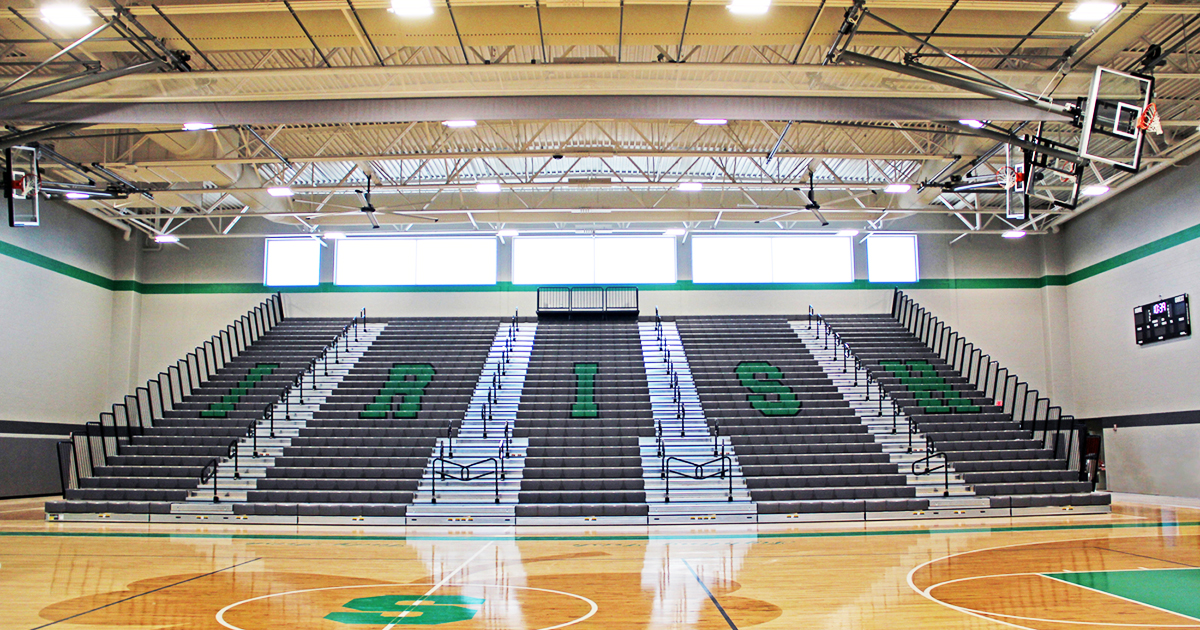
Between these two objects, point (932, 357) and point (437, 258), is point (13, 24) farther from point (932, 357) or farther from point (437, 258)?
point (932, 357)

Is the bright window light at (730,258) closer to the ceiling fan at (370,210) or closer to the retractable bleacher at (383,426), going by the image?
the retractable bleacher at (383,426)

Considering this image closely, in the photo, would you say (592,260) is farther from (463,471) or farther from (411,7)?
(411,7)

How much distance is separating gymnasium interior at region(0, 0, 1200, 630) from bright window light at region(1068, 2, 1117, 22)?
1.9 inches

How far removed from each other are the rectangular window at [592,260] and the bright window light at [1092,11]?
15893 millimetres

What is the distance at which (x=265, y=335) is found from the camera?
2431 centimetres

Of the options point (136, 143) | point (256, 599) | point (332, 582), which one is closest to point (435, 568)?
point (332, 582)

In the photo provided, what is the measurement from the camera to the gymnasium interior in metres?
8.02

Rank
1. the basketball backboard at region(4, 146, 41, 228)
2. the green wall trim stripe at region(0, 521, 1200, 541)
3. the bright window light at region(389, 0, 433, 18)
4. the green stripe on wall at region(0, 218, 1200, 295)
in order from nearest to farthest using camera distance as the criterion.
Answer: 1. the bright window light at region(389, 0, 433, 18)
2. the green wall trim stripe at region(0, 521, 1200, 541)
3. the basketball backboard at region(4, 146, 41, 228)
4. the green stripe on wall at region(0, 218, 1200, 295)

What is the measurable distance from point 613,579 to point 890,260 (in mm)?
21032

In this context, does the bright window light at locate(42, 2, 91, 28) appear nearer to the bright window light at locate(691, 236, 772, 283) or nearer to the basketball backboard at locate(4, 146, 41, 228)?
the basketball backboard at locate(4, 146, 41, 228)

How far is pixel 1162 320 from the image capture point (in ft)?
61.6

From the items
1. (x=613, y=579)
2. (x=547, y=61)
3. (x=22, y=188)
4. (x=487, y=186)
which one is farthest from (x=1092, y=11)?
(x=22, y=188)

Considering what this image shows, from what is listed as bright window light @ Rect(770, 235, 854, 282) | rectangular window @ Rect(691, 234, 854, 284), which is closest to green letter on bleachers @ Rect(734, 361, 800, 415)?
rectangular window @ Rect(691, 234, 854, 284)

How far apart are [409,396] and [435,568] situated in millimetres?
11955
